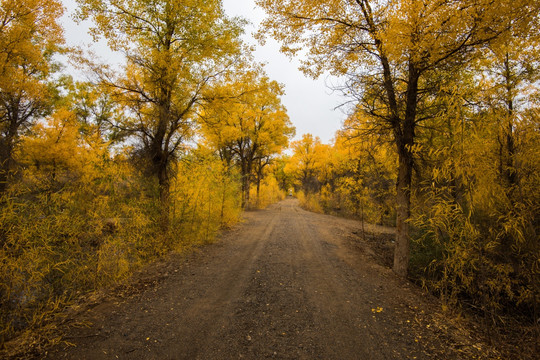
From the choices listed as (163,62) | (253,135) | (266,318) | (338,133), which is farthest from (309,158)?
(266,318)

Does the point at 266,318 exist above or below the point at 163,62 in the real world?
below

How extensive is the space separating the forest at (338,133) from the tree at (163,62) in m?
0.04

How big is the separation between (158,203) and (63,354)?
407 centimetres

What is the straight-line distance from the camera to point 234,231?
34.8 feet

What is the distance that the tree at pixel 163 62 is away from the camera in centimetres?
639

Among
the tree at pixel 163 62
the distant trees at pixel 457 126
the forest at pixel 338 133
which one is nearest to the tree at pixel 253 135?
the forest at pixel 338 133

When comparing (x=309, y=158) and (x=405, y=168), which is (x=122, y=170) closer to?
(x=405, y=168)

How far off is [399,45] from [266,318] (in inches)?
204

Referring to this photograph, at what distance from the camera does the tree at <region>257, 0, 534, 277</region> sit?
3.92m

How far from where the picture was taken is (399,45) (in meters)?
4.07

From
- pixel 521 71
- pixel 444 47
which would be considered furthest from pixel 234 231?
pixel 521 71

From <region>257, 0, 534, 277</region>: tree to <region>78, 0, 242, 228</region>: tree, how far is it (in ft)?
6.90

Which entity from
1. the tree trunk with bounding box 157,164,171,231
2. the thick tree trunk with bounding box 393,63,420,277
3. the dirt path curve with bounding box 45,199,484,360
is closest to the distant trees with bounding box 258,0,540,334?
the thick tree trunk with bounding box 393,63,420,277

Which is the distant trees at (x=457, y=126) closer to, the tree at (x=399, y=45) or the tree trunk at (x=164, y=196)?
the tree at (x=399, y=45)
